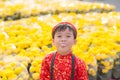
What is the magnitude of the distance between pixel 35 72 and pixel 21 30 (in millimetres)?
2258

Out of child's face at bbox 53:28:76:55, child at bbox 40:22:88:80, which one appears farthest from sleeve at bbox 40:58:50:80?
child's face at bbox 53:28:76:55

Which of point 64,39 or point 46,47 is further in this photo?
point 46,47


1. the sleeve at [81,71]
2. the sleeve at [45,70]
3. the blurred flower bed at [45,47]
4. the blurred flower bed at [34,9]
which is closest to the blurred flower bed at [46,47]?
the blurred flower bed at [45,47]

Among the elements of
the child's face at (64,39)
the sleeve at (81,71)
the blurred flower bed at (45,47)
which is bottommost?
the blurred flower bed at (45,47)

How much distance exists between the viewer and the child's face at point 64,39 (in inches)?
139

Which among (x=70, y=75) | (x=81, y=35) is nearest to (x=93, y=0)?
(x=81, y=35)

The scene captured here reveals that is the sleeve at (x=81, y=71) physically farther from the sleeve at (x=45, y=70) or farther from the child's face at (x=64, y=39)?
the sleeve at (x=45, y=70)

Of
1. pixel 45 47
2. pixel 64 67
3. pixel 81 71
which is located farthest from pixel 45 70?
pixel 45 47

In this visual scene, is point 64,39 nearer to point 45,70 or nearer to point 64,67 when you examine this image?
point 64,67

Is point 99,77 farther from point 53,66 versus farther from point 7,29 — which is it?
point 7,29

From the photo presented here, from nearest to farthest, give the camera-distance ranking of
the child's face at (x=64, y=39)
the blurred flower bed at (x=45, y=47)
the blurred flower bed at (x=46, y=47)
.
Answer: the child's face at (x=64, y=39), the blurred flower bed at (x=46, y=47), the blurred flower bed at (x=45, y=47)

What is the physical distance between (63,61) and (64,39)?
27 cm

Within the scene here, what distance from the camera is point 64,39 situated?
11.5 feet

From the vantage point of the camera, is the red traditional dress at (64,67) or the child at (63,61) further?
the red traditional dress at (64,67)
